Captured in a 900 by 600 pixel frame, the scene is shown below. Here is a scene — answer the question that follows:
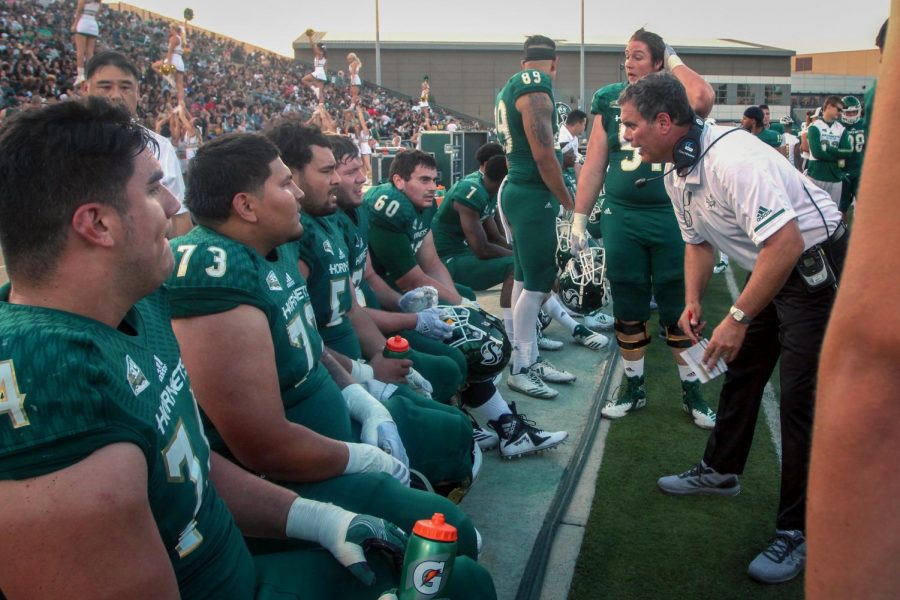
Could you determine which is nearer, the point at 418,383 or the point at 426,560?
the point at 426,560

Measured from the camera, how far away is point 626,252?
15.1 ft

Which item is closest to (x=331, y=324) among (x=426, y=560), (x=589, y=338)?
(x=426, y=560)

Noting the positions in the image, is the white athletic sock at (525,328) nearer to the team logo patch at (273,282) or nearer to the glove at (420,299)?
the glove at (420,299)

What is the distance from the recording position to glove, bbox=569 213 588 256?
16.3 ft

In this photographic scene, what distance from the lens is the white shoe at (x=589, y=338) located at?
6180mm

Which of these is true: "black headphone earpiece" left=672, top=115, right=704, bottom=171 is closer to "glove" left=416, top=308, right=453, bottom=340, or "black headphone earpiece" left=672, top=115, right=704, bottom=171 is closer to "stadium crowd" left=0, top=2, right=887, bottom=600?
"stadium crowd" left=0, top=2, right=887, bottom=600

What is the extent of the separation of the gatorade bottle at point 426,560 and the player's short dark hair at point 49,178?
0.99 metres

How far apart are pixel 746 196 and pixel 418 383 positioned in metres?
1.67

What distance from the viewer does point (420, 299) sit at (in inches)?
183

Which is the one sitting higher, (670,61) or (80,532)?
(670,61)

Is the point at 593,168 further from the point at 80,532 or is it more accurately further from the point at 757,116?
the point at 757,116

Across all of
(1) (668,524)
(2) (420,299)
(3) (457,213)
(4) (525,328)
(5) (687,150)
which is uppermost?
(5) (687,150)

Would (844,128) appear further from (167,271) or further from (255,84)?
(255,84)

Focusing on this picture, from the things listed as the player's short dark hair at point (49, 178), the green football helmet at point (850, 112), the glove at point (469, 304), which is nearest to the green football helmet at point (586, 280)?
the glove at point (469, 304)
